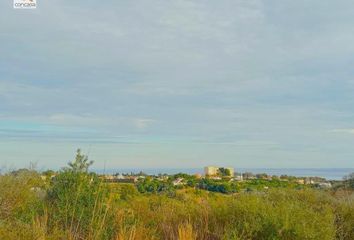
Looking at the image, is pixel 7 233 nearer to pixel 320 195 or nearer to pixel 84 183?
pixel 84 183

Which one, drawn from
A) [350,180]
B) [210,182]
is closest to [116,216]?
[210,182]

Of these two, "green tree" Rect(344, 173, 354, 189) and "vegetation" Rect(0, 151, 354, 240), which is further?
"green tree" Rect(344, 173, 354, 189)

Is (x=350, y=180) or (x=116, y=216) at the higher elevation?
(x=350, y=180)

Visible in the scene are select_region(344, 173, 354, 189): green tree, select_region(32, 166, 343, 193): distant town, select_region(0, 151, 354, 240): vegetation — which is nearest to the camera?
select_region(0, 151, 354, 240): vegetation

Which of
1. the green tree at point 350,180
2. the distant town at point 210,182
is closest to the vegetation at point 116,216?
the distant town at point 210,182

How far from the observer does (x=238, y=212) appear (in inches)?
444

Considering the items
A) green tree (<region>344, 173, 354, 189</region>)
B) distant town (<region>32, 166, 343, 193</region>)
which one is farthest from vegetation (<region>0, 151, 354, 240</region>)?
green tree (<region>344, 173, 354, 189</region>)

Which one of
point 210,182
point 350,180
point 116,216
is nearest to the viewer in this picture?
point 116,216

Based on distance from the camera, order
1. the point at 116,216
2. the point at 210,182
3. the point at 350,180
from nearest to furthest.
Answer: the point at 116,216
the point at 350,180
the point at 210,182

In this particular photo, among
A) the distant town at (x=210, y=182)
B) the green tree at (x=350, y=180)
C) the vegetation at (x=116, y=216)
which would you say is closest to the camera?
Result: the vegetation at (x=116, y=216)

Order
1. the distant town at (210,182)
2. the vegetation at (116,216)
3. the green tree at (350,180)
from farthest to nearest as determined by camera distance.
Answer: the green tree at (350,180), the distant town at (210,182), the vegetation at (116,216)

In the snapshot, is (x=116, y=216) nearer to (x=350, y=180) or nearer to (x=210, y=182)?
(x=210, y=182)

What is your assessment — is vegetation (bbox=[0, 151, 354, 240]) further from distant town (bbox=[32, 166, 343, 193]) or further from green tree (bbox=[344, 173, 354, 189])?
green tree (bbox=[344, 173, 354, 189])

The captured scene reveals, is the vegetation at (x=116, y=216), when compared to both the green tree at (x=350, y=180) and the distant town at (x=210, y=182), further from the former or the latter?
the green tree at (x=350, y=180)
